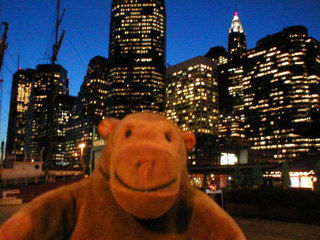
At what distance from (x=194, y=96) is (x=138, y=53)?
53.4m

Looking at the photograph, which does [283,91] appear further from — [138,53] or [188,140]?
[188,140]

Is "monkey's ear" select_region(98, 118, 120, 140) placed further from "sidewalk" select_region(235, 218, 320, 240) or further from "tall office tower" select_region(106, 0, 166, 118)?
"tall office tower" select_region(106, 0, 166, 118)

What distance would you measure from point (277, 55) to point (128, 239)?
558 ft

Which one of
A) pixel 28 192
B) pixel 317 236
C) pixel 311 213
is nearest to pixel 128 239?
pixel 317 236

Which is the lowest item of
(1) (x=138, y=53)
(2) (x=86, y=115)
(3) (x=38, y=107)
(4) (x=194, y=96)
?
(2) (x=86, y=115)

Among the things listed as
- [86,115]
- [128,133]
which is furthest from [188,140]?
[86,115]

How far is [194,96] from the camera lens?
17900 centimetres

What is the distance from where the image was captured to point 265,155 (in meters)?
115

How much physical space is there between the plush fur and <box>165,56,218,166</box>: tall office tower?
161117 mm

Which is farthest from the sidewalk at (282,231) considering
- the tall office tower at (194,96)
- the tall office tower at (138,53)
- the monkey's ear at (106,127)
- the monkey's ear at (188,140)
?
the tall office tower at (194,96)

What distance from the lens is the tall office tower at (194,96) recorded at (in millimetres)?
169500

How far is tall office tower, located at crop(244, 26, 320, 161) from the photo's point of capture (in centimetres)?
13462

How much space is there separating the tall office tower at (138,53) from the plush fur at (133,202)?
128m

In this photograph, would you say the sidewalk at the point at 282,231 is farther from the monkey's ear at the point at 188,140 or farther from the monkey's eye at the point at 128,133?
the monkey's eye at the point at 128,133
